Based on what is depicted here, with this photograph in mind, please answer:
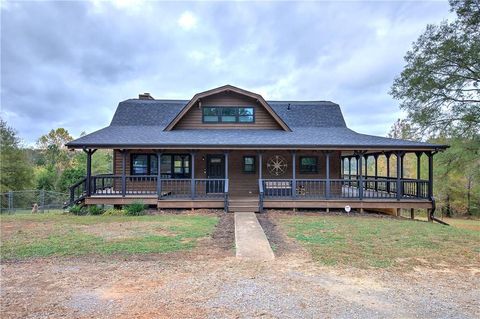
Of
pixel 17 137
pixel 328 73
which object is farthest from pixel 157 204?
pixel 17 137

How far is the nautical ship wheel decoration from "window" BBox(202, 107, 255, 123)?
2607 mm

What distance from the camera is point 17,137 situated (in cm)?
3331

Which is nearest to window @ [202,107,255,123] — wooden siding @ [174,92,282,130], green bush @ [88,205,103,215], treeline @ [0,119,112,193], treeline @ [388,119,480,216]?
wooden siding @ [174,92,282,130]

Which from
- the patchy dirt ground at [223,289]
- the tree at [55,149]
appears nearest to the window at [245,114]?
the patchy dirt ground at [223,289]

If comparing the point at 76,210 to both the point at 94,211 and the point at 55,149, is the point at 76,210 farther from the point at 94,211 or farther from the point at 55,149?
the point at 55,149

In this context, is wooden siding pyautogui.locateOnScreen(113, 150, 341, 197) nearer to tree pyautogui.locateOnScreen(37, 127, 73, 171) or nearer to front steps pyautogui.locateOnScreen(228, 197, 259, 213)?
front steps pyautogui.locateOnScreen(228, 197, 259, 213)

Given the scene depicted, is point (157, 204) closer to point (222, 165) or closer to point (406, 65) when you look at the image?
point (222, 165)

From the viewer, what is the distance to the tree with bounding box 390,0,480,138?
15.5 meters

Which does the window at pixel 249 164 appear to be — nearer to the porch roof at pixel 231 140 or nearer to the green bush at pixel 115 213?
the porch roof at pixel 231 140

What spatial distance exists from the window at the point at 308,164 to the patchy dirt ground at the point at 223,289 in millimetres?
9686

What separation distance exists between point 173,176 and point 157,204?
2.49 m

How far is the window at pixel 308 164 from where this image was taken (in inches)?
631

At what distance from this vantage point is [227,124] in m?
16.8

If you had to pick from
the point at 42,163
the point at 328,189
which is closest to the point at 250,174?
the point at 328,189
